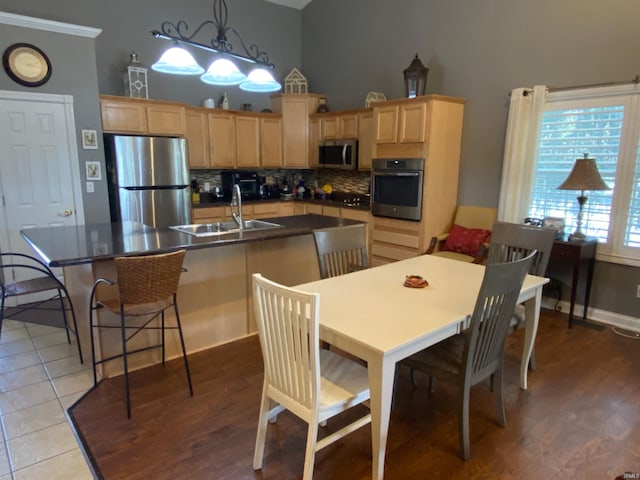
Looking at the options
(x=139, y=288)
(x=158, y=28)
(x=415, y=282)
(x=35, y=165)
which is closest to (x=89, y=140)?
(x=35, y=165)

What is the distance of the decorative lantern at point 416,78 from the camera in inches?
174

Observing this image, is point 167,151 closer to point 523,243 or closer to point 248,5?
point 248,5

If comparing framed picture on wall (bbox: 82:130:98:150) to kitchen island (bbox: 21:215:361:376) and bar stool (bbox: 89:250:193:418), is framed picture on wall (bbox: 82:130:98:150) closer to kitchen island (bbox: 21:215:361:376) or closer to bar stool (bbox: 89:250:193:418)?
kitchen island (bbox: 21:215:361:376)

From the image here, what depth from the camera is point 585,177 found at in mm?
3477

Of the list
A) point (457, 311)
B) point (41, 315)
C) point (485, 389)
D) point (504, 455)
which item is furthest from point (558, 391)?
point (41, 315)

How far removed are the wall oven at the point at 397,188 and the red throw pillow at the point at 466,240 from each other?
0.40 meters

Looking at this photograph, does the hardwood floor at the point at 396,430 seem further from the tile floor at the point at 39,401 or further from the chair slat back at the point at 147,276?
the chair slat back at the point at 147,276

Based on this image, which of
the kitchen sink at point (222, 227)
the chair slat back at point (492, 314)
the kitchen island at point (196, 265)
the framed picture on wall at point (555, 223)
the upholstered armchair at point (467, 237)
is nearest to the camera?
the chair slat back at point (492, 314)

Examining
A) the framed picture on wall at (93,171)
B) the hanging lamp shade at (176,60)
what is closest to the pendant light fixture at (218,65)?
the hanging lamp shade at (176,60)

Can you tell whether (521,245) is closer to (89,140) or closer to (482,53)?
(482,53)

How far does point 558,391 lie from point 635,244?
1.78m

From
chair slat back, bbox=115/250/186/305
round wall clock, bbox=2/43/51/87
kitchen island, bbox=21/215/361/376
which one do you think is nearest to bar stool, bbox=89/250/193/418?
chair slat back, bbox=115/250/186/305

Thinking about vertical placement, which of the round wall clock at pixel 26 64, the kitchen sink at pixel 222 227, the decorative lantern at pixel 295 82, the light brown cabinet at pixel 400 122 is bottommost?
the kitchen sink at pixel 222 227

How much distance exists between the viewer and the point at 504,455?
2.01 m
